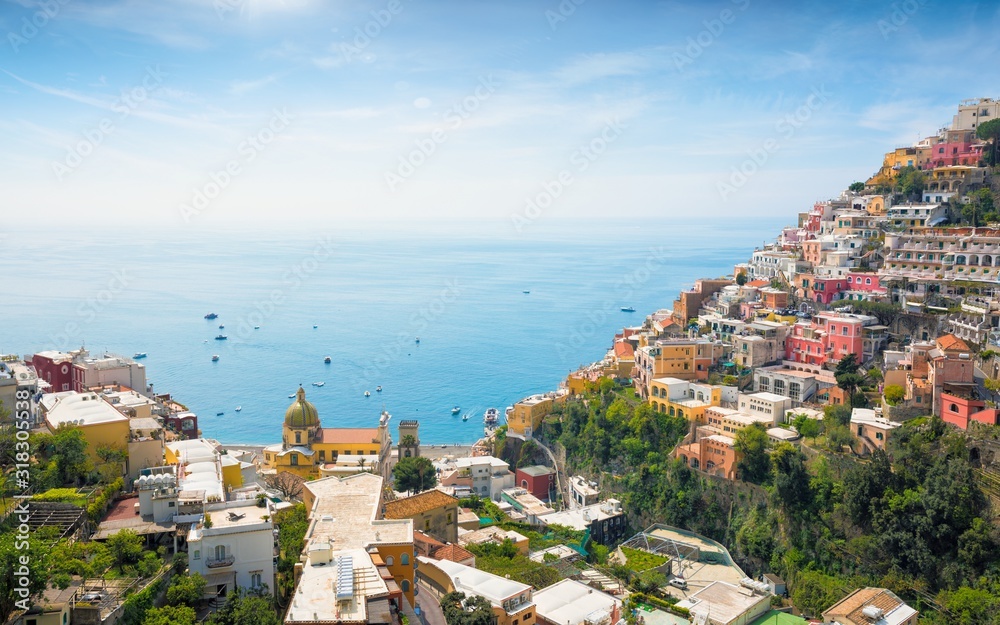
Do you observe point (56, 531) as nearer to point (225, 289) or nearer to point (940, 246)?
point (940, 246)

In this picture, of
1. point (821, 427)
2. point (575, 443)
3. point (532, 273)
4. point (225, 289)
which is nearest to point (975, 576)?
point (821, 427)

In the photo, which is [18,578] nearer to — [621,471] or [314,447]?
[314,447]

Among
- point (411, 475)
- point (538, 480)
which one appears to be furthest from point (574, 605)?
point (538, 480)

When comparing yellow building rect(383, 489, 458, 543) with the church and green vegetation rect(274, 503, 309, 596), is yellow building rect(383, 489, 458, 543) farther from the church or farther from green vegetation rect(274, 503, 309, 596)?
the church

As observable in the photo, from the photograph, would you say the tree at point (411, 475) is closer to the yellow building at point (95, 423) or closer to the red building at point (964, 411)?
the yellow building at point (95, 423)

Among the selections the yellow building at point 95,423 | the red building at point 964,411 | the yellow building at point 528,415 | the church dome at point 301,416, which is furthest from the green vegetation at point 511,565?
the yellow building at point 528,415

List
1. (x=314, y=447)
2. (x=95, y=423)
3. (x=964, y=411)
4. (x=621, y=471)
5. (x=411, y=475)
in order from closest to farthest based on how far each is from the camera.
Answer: (x=95, y=423)
(x=964, y=411)
(x=314, y=447)
(x=411, y=475)
(x=621, y=471)
